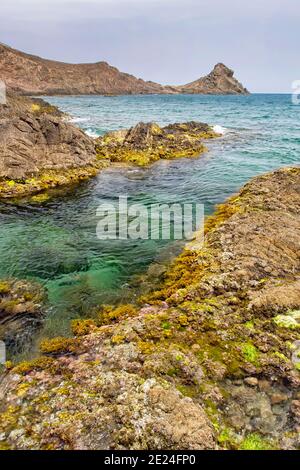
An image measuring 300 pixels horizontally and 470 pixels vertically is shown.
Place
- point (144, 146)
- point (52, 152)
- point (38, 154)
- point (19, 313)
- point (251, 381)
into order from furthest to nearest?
point (144, 146)
point (52, 152)
point (38, 154)
point (19, 313)
point (251, 381)

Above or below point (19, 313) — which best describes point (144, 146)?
above

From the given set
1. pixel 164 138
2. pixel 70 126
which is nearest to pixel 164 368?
pixel 70 126

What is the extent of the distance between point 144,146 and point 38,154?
15205mm

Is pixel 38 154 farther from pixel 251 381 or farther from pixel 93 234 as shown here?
pixel 251 381

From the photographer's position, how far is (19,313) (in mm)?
13305

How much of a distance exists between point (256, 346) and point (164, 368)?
9.57 ft

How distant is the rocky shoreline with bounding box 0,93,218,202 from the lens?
2956 cm

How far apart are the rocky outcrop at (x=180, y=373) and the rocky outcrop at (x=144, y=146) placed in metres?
28.0

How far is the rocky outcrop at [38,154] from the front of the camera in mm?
29406

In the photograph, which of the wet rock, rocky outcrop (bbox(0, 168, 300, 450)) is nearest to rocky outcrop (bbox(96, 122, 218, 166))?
rocky outcrop (bbox(0, 168, 300, 450))

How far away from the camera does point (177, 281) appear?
47.3ft

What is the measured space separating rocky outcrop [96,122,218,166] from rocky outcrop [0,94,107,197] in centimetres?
437

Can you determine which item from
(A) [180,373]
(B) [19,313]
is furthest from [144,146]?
(A) [180,373]

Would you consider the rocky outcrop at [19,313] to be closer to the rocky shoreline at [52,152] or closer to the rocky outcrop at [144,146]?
the rocky shoreline at [52,152]
